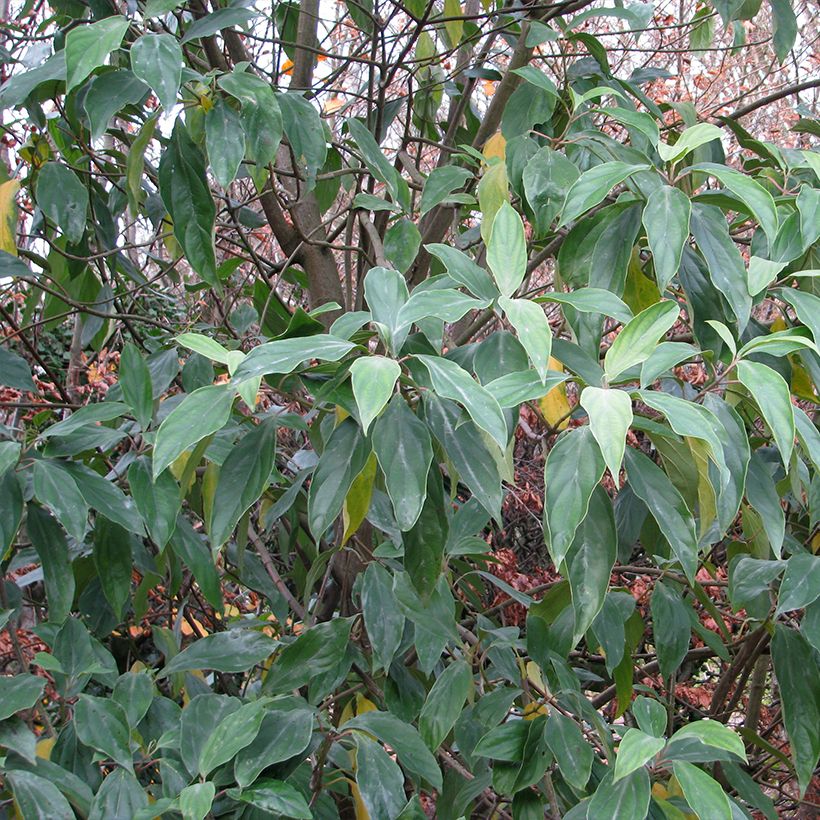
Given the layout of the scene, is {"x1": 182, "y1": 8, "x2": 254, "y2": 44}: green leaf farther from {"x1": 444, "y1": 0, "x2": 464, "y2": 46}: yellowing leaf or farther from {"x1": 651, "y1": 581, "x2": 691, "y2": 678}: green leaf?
{"x1": 651, "y1": 581, "x2": 691, "y2": 678}: green leaf

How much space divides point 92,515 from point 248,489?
588 mm

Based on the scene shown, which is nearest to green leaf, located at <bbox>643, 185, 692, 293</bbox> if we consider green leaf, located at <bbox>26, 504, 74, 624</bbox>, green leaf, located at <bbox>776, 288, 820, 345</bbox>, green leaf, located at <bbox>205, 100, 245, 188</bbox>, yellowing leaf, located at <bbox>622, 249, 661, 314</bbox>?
green leaf, located at <bbox>776, 288, 820, 345</bbox>

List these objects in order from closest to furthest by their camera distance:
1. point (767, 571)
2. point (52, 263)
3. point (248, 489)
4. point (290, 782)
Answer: point (248, 489) < point (290, 782) < point (767, 571) < point (52, 263)

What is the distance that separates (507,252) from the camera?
83cm

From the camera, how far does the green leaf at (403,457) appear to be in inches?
29.9

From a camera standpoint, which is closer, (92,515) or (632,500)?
(632,500)

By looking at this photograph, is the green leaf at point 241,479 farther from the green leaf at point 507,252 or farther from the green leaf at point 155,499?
the green leaf at point 507,252

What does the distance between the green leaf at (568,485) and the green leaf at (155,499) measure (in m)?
0.48

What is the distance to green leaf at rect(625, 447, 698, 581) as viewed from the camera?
0.78 meters

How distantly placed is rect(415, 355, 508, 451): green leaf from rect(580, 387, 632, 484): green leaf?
0.07 meters

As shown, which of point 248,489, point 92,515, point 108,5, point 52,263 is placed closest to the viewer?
point 248,489

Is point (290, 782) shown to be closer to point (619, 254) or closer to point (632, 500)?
point (632, 500)

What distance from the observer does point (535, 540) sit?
2938 millimetres

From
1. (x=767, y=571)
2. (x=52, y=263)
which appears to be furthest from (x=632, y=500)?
(x=52, y=263)
